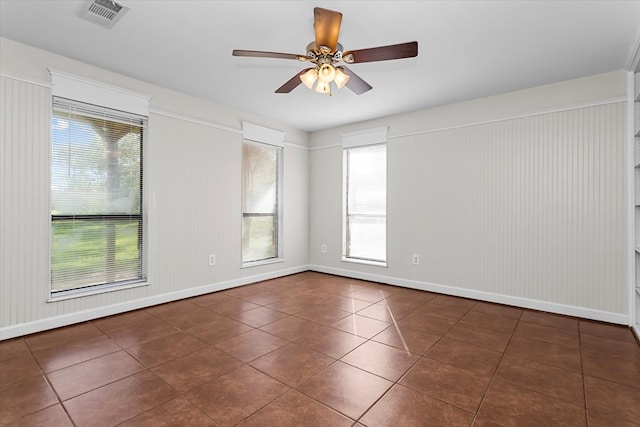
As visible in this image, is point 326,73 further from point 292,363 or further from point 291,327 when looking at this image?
point 291,327

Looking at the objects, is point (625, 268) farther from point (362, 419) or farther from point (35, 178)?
point (35, 178)

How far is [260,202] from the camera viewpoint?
4996 mm

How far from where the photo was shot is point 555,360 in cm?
236

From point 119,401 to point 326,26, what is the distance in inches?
102

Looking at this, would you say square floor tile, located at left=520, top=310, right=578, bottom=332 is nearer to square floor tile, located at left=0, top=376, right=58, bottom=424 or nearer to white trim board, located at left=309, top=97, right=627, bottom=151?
white trim board, located at left=309, top=97, right=627, bottom=151

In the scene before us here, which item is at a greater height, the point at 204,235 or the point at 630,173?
the point at 630,173

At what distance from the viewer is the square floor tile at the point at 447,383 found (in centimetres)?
187

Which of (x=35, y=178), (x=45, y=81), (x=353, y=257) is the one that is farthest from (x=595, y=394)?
(x=45, y=81)

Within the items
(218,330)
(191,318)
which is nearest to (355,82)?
(218,330)

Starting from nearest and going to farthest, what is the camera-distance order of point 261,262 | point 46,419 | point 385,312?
point 46,419
point 385,312
point 261,262

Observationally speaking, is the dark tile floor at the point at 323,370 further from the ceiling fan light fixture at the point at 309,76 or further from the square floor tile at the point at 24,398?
the ceiling fan light fixture at the point at 309,76

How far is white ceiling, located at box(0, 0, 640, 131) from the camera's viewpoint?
224 centimetres

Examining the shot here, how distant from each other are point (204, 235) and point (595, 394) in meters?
3.99

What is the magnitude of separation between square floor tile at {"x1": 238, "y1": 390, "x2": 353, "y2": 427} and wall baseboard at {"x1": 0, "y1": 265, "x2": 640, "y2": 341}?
7.91 ft
